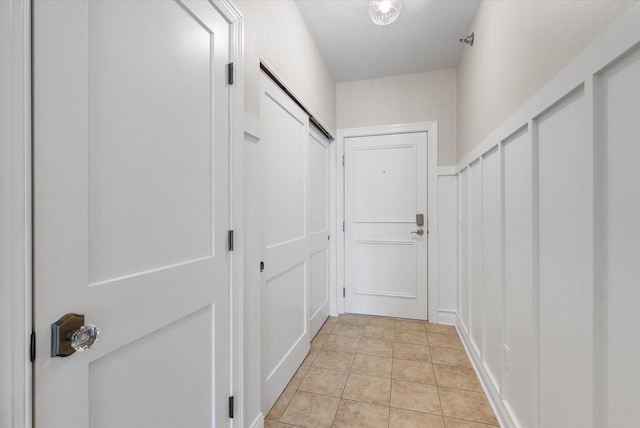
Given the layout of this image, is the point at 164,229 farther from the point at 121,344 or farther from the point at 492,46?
the point at 492,46

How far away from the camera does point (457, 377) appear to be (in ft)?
6.56

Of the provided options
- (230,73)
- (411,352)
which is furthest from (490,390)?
(230,73)

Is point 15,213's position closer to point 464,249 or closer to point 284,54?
point 284,54

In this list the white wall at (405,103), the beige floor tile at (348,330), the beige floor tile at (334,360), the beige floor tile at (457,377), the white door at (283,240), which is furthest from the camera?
the white wall at (405,103)

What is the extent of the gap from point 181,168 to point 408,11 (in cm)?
203

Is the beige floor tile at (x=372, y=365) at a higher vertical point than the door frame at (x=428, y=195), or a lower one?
lower

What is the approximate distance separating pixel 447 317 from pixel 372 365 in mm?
1188

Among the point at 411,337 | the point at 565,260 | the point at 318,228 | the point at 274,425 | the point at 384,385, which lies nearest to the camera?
the point at 565,260

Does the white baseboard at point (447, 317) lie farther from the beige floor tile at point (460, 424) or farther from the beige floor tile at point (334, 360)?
the beige floor tile at point (460, 424)

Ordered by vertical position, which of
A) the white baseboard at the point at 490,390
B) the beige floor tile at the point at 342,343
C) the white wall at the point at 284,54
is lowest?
the beige floor tile at the point at 342,343

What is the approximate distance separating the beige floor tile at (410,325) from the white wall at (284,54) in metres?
2.08

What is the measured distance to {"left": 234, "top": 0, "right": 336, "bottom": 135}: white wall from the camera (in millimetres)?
1422

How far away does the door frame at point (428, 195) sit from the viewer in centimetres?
295

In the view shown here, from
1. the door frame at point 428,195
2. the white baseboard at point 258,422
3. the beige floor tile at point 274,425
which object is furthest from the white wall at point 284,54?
the beige floor tile at point 274,425
